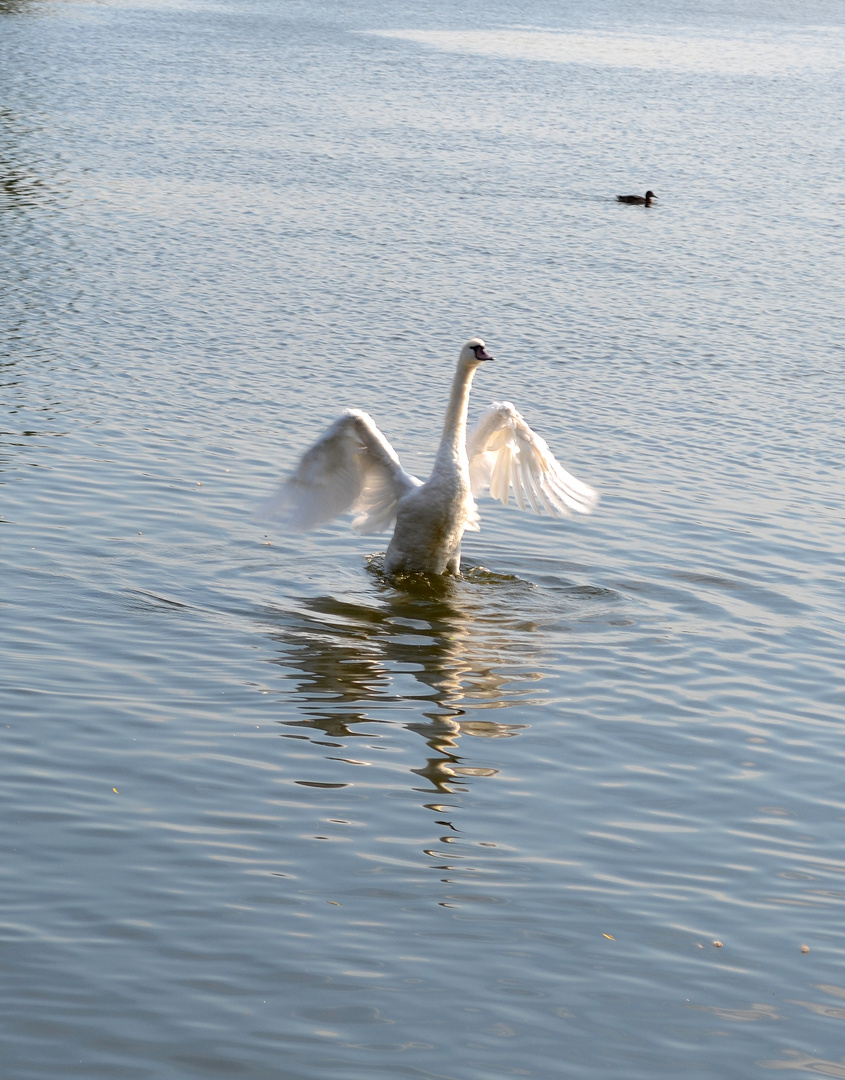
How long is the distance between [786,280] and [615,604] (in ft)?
42.2

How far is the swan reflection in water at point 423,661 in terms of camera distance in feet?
27.5

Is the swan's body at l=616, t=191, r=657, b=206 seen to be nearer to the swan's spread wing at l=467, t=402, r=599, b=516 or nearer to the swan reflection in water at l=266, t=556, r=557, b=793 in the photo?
the swan's spread wing at l=467, t=402, r=599, b=516

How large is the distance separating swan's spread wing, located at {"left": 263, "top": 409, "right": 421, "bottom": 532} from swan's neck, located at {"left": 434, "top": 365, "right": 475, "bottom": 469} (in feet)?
1.08

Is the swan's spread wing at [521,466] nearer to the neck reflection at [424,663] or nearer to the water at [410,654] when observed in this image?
the water at [410,654]

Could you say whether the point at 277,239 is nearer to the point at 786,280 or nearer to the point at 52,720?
the point at 786,280

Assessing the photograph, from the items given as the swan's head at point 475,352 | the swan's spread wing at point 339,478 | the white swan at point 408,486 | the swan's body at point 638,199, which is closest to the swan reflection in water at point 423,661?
the white swan at point 408,486

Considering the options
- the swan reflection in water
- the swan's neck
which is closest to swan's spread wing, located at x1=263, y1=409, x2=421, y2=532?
the swan's neck

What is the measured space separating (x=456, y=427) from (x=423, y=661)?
2.18 m

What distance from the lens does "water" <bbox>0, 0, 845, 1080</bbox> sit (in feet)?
18.6

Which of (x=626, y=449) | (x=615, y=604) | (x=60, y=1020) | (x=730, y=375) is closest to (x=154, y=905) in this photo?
(x=60, y=1020)

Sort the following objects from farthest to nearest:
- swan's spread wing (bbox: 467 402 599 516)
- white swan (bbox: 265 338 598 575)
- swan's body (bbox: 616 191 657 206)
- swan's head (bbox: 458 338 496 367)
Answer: swan's body (bbox: 616 191 657 206) < swan's spread wing (bbox: 467 402 599 516) < white swan (bbox: 265 338 598 575) < swan's head (bbox: 458 338 496 367)

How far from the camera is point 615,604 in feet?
35.3

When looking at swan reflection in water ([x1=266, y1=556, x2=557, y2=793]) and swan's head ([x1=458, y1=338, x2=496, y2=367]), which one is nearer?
swan reflection in water ([x1=266, y1=556, x2=557, y2=793])

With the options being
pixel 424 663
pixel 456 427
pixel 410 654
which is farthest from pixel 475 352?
pixel 424 663
